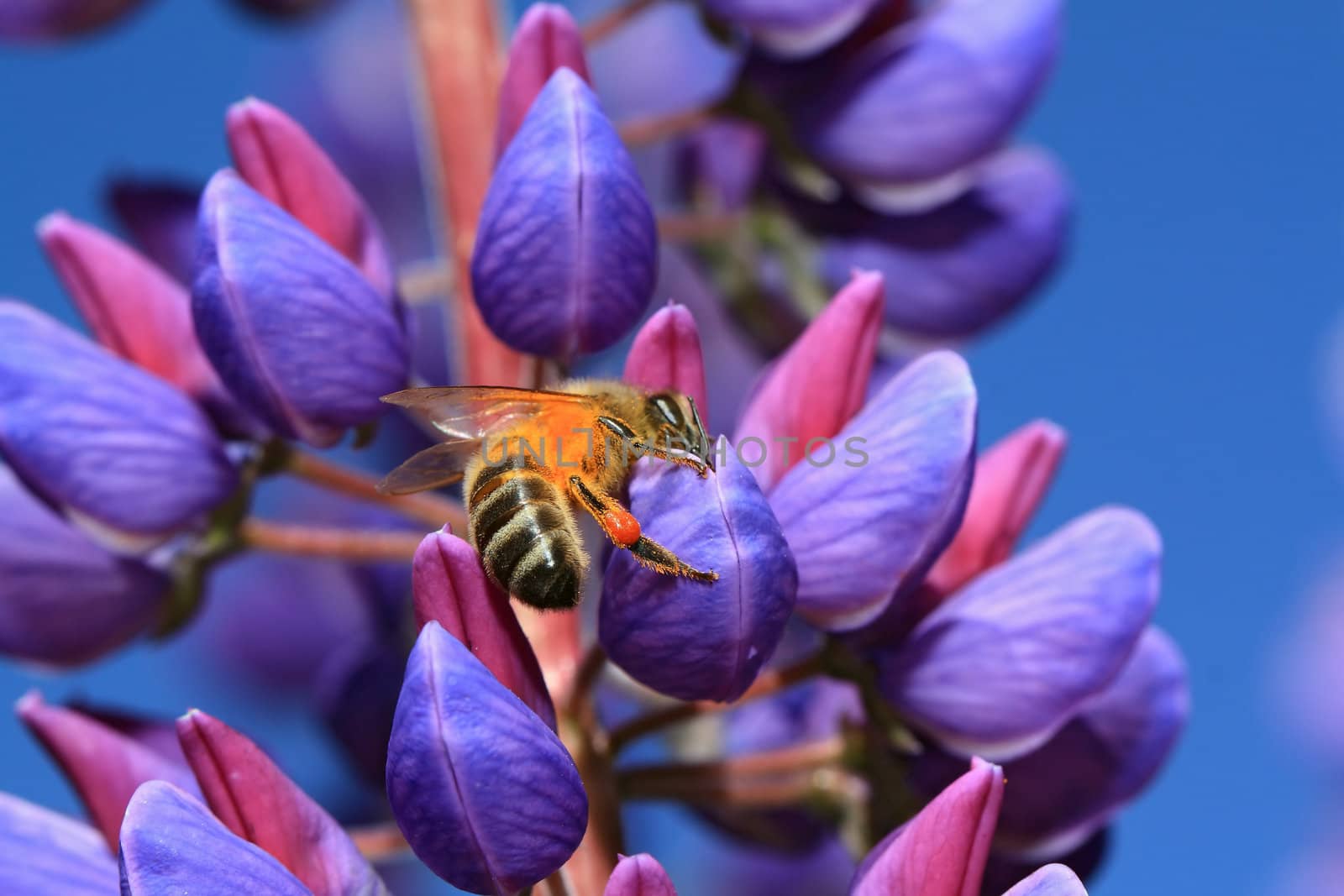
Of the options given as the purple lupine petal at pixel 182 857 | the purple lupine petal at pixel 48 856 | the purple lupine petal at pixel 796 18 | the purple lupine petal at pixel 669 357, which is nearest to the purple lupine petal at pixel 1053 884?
the purple lupine petal at pixel 669 357

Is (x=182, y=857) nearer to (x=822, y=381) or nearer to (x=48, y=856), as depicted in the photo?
(x=48, y=856)

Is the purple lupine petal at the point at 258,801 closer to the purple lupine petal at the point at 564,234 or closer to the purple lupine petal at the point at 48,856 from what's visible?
the purple lupine petal at the point at 48,856

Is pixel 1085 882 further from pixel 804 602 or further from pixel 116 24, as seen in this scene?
pixel 116 24

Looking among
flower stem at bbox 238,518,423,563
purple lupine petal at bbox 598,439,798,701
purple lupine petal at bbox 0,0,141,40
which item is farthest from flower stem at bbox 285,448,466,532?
purple lupine petal at bbox 0,0,141,40

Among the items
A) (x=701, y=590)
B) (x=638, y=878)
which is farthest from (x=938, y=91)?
(x=638, y=878)

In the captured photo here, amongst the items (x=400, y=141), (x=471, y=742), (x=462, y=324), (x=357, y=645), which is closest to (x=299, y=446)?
(x=462, y=324)

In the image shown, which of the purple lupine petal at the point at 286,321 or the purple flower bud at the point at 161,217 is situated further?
the purple flower bud at the point at 161,217
